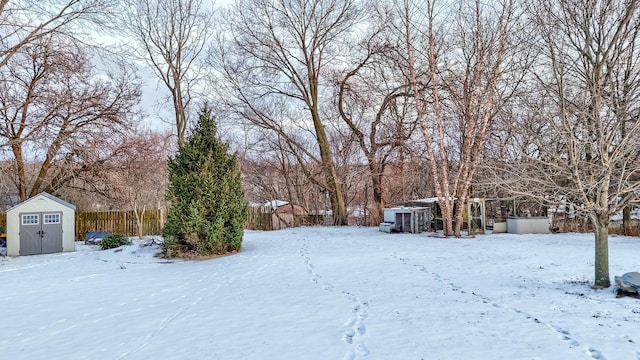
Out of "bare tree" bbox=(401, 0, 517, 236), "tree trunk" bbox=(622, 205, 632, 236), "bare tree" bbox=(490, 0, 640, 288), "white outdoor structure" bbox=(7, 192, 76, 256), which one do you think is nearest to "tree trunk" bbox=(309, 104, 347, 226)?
"bare tree" bbox=(401, 0, 517, 236)

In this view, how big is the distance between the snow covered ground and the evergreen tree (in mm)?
1032

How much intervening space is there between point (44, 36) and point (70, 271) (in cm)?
580

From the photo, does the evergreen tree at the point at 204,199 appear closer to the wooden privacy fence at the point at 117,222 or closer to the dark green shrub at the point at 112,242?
the dark green shrub at the point at 112,242

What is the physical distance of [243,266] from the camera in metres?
8.66

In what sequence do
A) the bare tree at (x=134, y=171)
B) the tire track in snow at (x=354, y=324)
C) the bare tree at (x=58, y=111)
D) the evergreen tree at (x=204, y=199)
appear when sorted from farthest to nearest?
the bare tree at (x=134, y=171), the bare tree at (x=58, y=111), the evergreen tree at (x=204, y=199), the tire track in snow at (x=354, y=324)

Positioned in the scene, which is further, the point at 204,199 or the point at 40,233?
the point at 40,233

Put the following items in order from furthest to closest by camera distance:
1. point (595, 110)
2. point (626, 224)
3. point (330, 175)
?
1. point (330, 175)
2. point (626, 224)
3. point (595, 110)

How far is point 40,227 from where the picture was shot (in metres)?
13.5

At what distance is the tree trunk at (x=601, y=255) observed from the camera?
213 inches

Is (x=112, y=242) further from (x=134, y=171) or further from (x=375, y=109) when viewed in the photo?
(x=375, y=109)

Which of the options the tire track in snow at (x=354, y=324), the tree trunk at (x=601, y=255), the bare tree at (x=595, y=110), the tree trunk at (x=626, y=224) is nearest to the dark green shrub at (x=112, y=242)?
the tire track in snow at (x=354, y=324)

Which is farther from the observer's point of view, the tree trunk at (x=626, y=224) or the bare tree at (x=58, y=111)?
the tree trunk at (x=626, y=224)

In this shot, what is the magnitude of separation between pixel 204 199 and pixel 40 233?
7.13m

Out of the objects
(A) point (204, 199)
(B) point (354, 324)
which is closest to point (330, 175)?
(A) point (204, 199)
